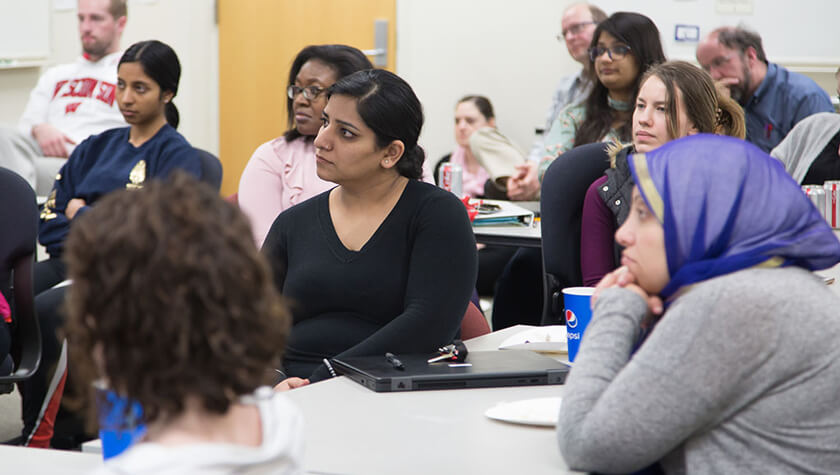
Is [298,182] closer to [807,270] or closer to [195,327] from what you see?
[807,270]

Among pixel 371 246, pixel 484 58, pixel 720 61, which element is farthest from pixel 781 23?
pixel 371 246

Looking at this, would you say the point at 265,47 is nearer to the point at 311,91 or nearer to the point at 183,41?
the point at 183,41

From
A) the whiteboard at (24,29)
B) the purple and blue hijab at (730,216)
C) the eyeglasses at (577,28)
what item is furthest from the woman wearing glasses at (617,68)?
the whiteboard at (24,29)

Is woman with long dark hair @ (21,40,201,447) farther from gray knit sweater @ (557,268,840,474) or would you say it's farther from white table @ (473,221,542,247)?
gray knit sweater @ (557,268,840,474)

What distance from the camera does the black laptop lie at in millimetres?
1582

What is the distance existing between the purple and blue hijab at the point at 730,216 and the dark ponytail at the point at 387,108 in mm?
1095

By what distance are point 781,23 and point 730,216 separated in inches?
181

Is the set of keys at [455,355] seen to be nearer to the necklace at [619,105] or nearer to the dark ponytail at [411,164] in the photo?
the dark ponytail at [411,164]

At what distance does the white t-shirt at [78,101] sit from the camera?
482 centimetres

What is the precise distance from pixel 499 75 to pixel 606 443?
5.10m

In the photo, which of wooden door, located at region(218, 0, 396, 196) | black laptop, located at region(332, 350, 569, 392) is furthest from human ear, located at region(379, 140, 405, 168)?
wooden door, located at region(218, 0, 396, 196)

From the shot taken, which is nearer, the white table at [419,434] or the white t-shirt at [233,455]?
the white t-shirt at [233,455]

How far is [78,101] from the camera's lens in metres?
4.87

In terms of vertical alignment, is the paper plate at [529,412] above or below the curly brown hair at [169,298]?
below
